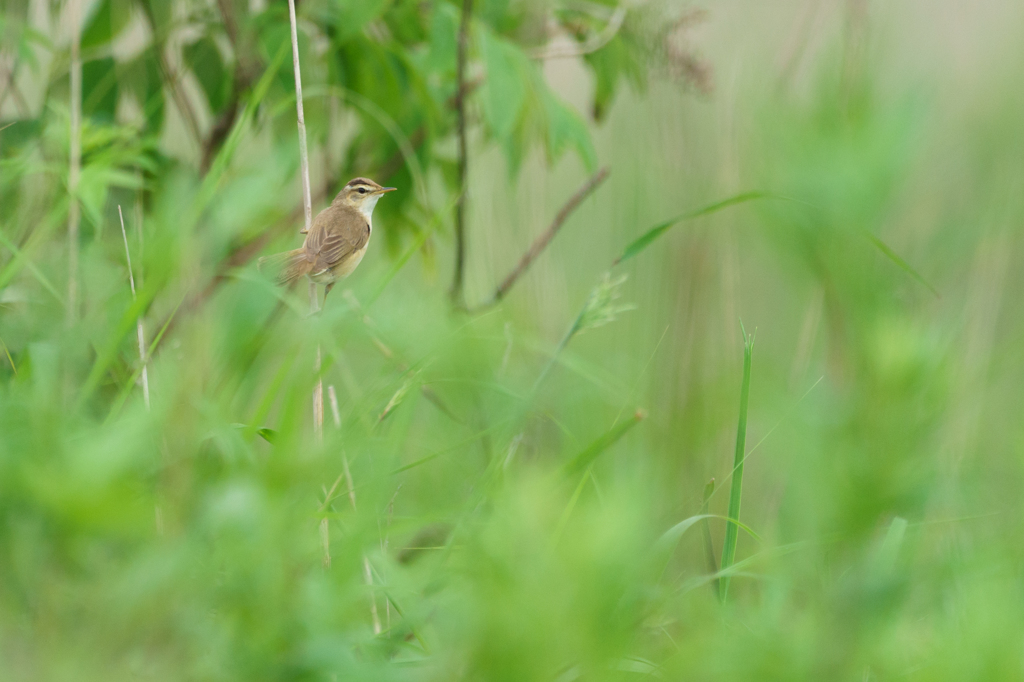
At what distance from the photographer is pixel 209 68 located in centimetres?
129

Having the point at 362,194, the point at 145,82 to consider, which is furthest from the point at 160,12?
the point at 362,194

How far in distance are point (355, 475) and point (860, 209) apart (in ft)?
1.68

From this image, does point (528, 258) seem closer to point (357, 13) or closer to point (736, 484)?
point (357, 13)

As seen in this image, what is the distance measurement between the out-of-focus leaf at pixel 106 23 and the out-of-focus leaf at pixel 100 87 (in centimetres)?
3

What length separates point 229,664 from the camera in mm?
424

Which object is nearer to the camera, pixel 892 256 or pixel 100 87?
pixel 892 256

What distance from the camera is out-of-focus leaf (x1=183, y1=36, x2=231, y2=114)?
1.28 m

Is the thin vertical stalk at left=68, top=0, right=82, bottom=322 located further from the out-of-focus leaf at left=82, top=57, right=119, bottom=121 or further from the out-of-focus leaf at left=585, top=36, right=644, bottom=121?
the out-of-focus leaf at left=585, top=36, right=644, bottom=121

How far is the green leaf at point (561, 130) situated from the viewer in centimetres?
116

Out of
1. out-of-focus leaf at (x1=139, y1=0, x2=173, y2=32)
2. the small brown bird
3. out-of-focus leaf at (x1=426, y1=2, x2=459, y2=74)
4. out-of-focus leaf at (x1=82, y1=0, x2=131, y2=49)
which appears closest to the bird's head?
the small brown bird

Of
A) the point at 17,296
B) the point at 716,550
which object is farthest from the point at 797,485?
the point at 716,550

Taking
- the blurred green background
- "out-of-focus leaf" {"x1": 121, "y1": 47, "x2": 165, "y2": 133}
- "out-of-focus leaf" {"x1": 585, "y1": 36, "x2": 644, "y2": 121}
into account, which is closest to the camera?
the blurred green background

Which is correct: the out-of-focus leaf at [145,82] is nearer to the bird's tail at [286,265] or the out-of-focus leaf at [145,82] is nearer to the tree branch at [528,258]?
the tree branch at [528,258]

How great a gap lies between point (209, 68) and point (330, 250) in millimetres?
784
